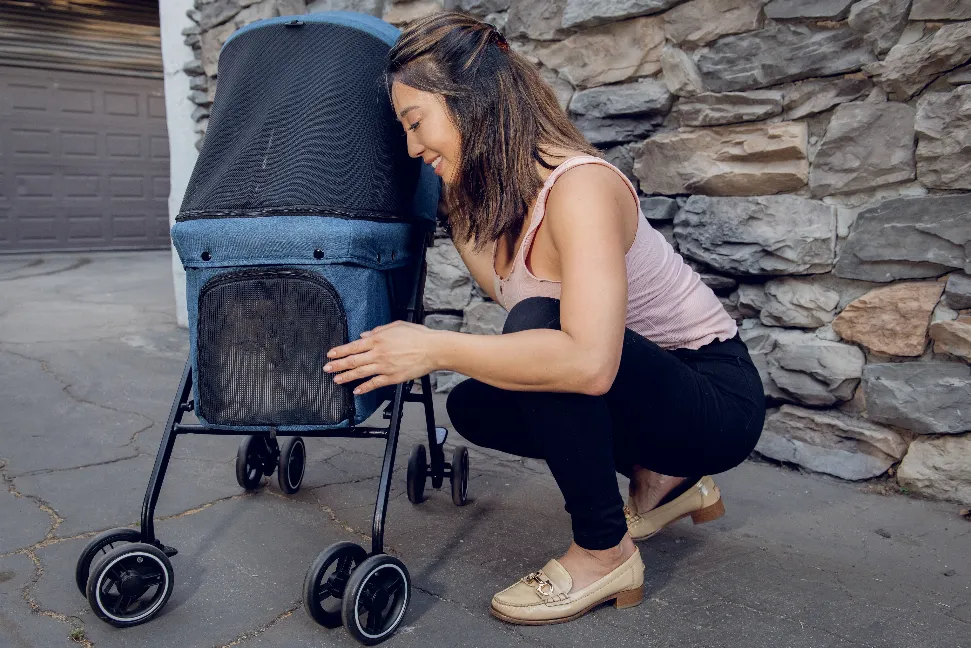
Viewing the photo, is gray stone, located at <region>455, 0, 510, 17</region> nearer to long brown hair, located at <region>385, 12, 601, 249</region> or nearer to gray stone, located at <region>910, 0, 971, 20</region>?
gray stone, located at <region>910, 0, 971, 20</region>

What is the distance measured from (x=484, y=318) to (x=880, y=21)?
180 centimetres

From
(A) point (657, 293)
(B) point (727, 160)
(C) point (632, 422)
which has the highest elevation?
(B) point (727, 160)

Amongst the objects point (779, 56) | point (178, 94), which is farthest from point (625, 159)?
point (178, 94)

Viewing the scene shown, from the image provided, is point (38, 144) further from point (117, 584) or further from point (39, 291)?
point (117, 584)

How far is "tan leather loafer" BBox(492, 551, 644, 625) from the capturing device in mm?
1713

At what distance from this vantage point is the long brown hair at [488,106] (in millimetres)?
1648

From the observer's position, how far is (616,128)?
292 cm

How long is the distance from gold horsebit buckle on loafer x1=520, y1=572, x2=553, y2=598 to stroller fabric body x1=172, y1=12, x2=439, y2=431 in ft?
1.65

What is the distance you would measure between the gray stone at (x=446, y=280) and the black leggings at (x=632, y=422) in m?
1.67

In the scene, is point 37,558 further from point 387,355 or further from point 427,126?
point 427,126

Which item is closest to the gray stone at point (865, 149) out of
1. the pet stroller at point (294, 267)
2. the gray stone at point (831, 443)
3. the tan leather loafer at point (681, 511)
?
the gray stone at point (831, 443)

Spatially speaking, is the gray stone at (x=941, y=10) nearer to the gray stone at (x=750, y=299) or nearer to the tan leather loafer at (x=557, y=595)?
the gray stone at (x=750, y=299)

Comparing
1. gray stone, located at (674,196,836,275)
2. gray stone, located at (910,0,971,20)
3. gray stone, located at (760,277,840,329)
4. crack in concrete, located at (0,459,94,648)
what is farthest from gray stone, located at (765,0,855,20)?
crack in concrete, located at (0,459,94,648)

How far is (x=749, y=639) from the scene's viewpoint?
5.47 ft
